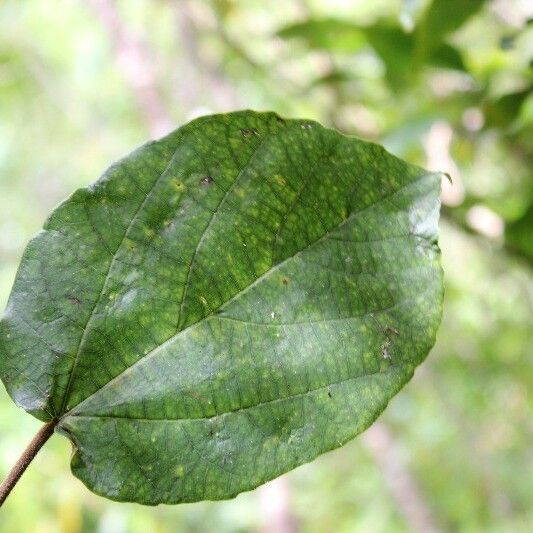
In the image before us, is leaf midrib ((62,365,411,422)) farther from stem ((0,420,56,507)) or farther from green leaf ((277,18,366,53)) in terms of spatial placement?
green leaf ((277,18,366,53))

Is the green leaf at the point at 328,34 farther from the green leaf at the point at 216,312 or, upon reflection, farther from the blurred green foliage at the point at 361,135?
the green leaf at the point at 216,312

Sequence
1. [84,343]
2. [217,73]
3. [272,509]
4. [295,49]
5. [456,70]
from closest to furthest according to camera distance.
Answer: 1. [84,343]
2. [456,70]
3. [295,49]
4. [217,73]
5. [272,509]

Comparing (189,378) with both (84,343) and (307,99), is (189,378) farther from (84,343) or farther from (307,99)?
(307,99)

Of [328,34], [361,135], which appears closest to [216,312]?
[328,34]

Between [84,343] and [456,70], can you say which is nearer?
[84,343]

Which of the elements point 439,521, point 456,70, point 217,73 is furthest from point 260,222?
point 439,521

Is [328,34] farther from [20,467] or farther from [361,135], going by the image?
[20,467]
